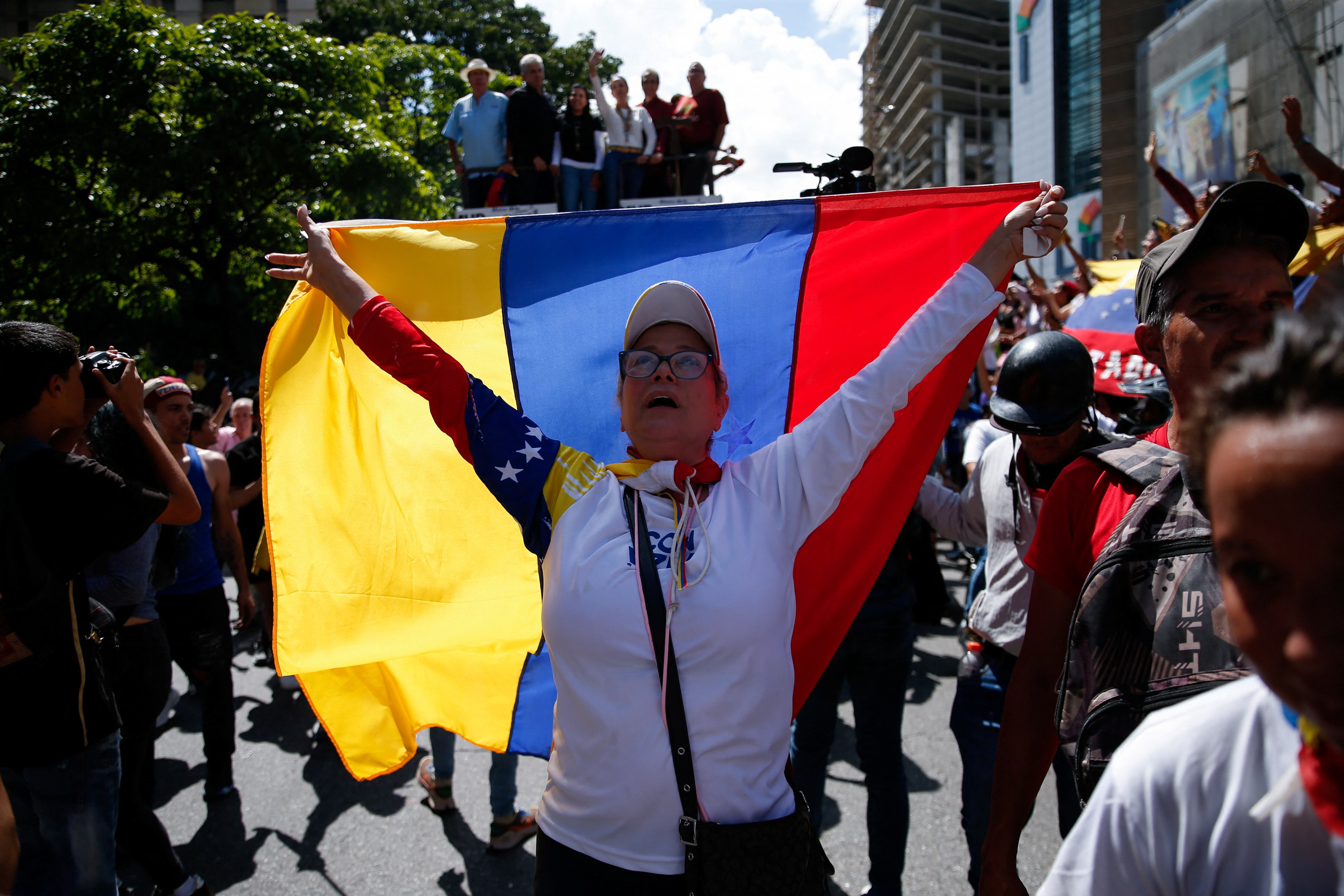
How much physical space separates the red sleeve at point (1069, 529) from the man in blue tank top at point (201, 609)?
150 inches

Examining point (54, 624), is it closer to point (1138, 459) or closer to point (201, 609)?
point (201, 609)

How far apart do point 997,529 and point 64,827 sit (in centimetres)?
310

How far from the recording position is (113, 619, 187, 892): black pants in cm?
297

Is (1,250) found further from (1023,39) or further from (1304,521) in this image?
(1023,39)

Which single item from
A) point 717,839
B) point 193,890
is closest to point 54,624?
point 193,890

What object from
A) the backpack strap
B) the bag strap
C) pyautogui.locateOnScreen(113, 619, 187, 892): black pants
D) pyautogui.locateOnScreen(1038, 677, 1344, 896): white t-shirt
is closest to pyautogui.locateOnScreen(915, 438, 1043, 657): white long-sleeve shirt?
the backpack strap

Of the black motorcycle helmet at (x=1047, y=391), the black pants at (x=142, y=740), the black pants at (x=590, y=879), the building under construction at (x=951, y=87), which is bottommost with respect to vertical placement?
the black pants at (x=142, y=740)

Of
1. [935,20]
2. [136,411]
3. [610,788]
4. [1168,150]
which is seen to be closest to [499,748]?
[610,788]

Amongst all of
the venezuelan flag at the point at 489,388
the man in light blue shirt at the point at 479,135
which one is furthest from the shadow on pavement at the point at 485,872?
the man in light blue shirt at the point at 479,135

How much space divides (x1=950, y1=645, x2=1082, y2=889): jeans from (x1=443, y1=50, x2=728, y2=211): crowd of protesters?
20.2ft

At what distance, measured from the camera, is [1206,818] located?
32.5 inches

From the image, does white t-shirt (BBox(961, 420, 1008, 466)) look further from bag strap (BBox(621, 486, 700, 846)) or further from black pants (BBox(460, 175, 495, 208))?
black pants (BBox(460, 175, 495, 208))

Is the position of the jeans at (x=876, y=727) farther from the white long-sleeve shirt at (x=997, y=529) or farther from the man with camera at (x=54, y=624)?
the man with camera at (x=54, y=624)

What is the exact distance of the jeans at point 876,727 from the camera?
2.91m
